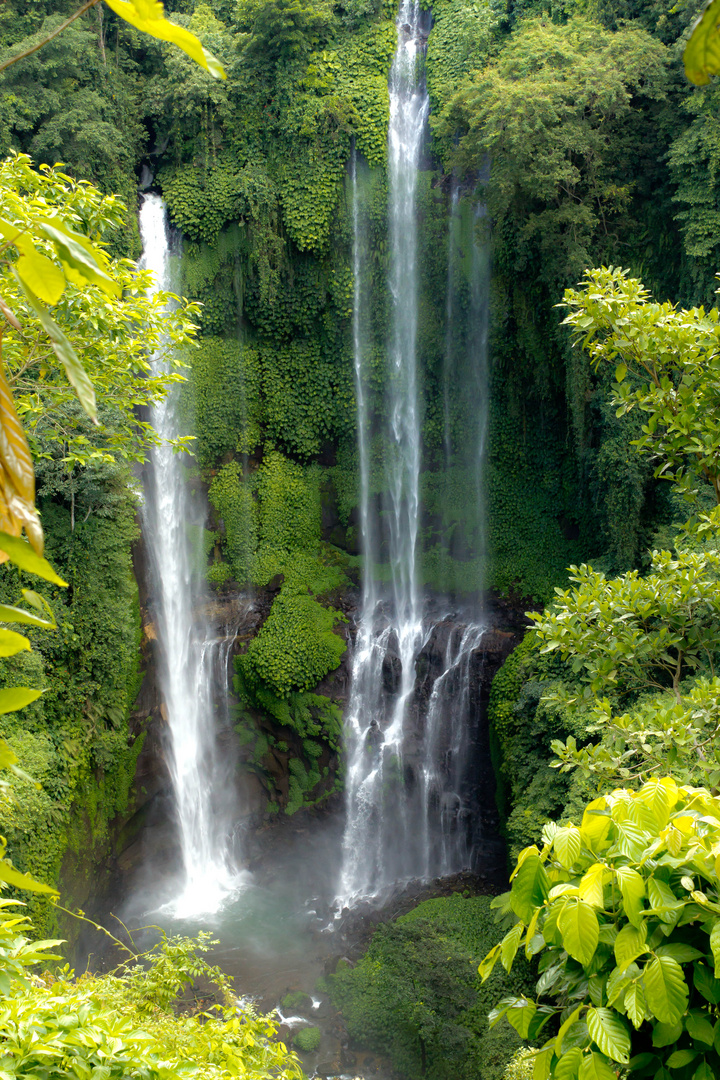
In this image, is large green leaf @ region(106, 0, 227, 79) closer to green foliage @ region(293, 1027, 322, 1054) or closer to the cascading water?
green foliage @ region(293, 1027, 322, 1054)

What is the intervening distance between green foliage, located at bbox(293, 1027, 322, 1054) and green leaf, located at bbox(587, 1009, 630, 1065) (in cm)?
838

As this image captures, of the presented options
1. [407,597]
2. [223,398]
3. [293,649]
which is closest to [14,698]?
[293,649]

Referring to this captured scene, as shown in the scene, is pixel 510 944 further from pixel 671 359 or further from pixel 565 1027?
pixel 671 359

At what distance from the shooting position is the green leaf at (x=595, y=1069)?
4.64 feet

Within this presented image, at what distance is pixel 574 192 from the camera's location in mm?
11453

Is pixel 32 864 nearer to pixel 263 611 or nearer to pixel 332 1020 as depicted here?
pixel 332 1020

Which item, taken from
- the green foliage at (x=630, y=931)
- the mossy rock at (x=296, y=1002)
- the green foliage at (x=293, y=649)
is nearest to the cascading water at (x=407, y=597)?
the green foliage at (x=293, y=649)

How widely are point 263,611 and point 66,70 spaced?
985cm

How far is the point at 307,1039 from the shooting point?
8.34m

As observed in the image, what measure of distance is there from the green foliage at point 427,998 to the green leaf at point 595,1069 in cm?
727

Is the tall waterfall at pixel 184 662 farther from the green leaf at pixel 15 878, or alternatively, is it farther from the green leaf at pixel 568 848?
the green leaf at pixel 15 878

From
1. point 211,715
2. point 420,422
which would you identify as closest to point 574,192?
point 420,422

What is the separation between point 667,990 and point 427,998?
790 centimetres

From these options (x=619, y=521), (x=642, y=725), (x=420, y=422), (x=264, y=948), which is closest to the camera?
(x=642, y=725)
